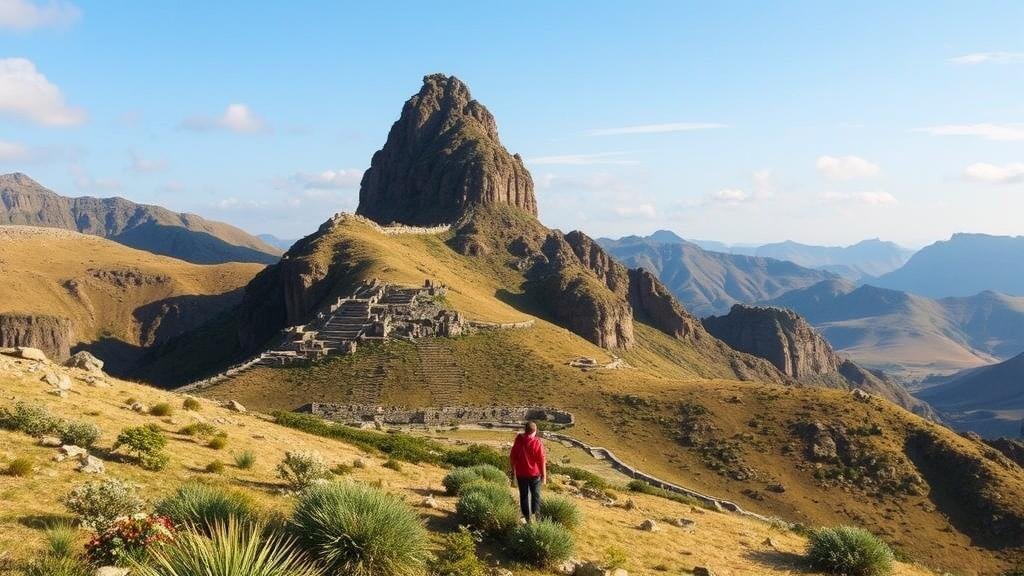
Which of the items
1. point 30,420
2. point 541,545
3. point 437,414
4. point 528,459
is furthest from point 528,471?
point 437,414

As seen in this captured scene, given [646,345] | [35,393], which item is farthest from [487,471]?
[646,345]

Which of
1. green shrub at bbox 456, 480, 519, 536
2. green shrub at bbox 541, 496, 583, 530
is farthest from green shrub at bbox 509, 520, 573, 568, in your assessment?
green shrub at bbox 541, 496, 583, 530

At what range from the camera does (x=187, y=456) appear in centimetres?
1694

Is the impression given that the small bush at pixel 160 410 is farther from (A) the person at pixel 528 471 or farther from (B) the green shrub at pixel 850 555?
(B) the green shrub at pixel 850 555

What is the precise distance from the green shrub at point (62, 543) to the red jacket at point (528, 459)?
8.08 m

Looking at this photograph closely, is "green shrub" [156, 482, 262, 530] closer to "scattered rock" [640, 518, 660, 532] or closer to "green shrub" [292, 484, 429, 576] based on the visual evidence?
"green shrub" [292, 484, 429, 576]

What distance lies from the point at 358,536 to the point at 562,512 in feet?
22.2

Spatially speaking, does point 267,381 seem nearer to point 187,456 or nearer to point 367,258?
point 367,258

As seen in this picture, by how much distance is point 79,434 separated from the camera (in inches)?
607

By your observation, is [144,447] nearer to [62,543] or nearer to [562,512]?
[62,543]

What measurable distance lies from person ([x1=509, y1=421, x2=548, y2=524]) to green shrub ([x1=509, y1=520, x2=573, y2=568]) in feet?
4.66

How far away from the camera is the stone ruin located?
170 ft

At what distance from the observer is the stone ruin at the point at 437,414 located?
5186cm

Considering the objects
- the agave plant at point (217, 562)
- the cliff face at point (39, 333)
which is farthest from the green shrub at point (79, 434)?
the cliff face at point (39, 333)
